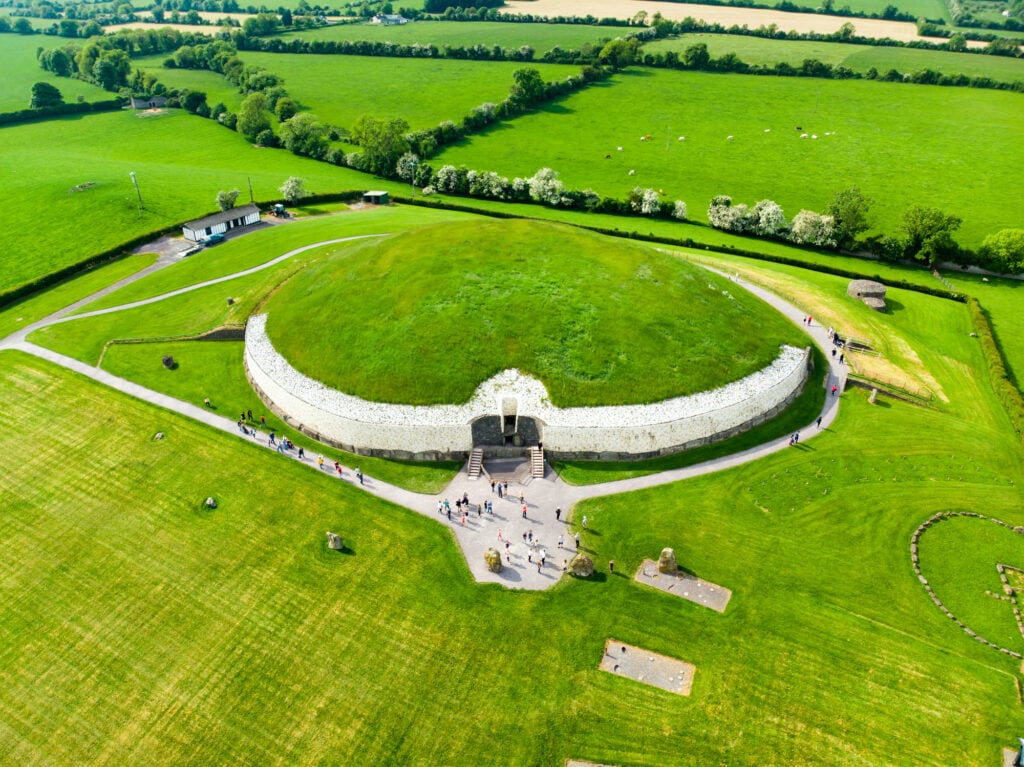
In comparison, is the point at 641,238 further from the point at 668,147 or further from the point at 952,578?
the point at 952,578

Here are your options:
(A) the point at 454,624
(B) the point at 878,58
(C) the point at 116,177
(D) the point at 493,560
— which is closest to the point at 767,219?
(D) the point at 493,560

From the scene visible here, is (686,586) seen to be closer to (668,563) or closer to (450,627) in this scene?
(668,563)

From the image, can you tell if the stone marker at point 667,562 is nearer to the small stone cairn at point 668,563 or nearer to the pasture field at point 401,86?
the small stone cairn at point 668,563

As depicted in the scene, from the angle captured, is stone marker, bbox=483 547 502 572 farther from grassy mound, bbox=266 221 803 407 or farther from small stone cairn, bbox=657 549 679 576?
grassy mound, bbox=266 221 803 407

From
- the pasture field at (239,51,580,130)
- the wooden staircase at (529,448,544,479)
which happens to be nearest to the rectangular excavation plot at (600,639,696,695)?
the wooden staircase at (529,448,544,479)

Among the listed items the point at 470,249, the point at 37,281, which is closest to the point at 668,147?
the point at 470,249
